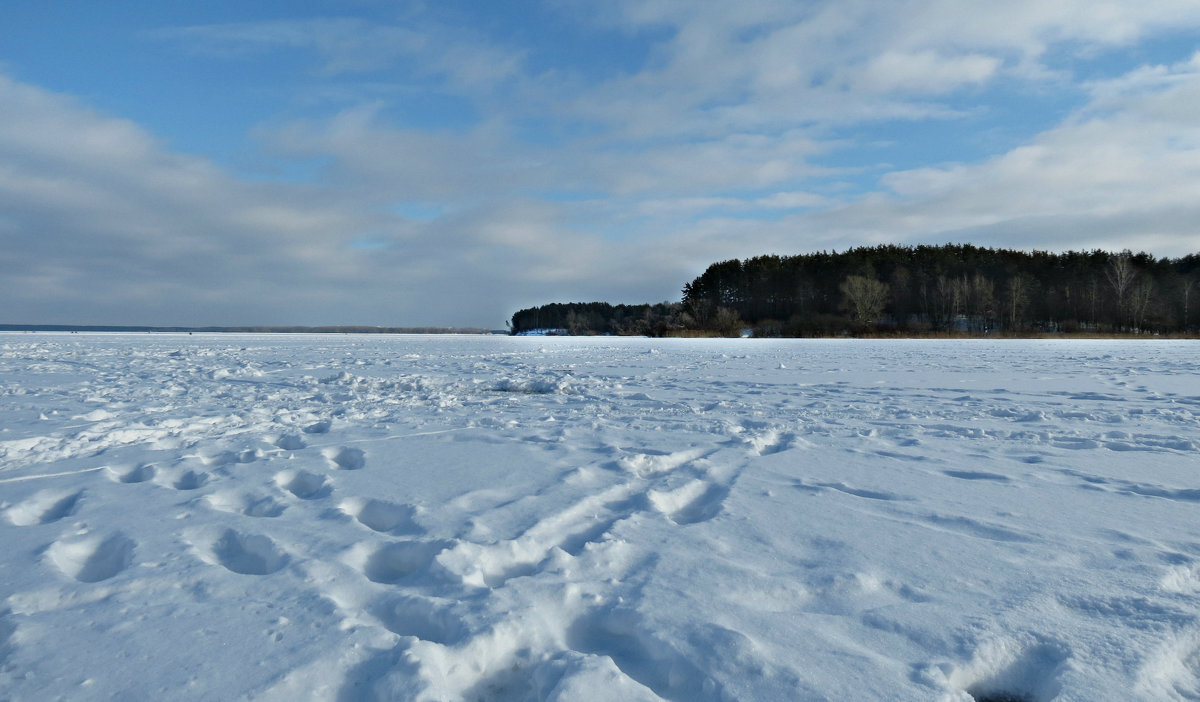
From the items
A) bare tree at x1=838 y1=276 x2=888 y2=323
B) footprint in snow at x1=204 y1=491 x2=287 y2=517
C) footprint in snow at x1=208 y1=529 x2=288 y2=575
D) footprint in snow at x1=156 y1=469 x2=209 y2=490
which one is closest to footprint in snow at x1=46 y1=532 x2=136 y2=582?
footprint in snow at x1=208 y1=529 x2=288 y2=575

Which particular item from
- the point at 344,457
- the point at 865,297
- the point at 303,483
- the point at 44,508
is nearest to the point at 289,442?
the point at 344,457

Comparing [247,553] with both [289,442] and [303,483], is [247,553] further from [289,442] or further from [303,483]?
[289,442]

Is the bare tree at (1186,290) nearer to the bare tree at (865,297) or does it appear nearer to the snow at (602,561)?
the bare tree at (865,297)

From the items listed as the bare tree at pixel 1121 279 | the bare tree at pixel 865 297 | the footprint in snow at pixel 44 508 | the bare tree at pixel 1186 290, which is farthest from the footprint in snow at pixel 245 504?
the bare tree at pixel 1186 290

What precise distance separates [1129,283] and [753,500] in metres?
57.3

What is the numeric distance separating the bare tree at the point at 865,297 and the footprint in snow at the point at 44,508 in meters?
45.5

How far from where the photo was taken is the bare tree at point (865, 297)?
141 feet

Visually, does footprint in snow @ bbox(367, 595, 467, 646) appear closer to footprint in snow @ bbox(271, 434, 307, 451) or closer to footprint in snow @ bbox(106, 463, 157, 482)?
footprint in snow @ bbox(106, 463, 157, 482)

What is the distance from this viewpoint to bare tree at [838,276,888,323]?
43000 millimetres

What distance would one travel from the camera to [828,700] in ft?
4.35

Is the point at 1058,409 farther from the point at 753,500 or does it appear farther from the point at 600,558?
the point at 600,558

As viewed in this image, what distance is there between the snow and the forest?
39163mm

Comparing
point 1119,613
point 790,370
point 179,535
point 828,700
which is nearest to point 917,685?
point 828,700

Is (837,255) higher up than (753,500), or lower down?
higher up
